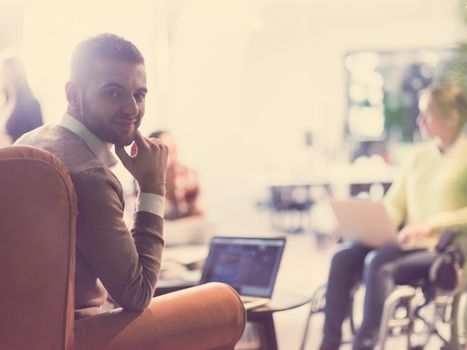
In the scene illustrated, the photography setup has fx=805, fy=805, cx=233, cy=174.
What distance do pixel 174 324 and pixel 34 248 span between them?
0.41 m

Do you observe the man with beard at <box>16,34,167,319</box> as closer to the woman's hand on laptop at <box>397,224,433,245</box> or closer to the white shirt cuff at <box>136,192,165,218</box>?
the white shirt cuff at <box>136,192,165,218</box>

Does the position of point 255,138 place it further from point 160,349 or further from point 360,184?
point 160,349

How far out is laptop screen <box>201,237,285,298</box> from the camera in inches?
106

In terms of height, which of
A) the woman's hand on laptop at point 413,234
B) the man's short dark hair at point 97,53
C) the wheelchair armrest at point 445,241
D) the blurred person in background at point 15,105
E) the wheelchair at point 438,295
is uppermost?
the man's short dark hair at point 97,53

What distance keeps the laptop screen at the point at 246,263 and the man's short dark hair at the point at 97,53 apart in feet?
3.18

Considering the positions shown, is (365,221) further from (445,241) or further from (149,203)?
(149,203)

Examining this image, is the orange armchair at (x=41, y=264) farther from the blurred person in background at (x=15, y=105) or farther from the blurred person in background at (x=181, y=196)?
the blurred person in background at (x=15, y=105)

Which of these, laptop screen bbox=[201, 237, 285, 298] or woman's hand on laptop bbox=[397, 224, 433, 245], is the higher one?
laptop screen bbox=[201, 237, 285, 298]

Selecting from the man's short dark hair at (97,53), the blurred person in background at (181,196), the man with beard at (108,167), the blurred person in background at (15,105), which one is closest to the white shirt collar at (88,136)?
the man with beard at (108,167)

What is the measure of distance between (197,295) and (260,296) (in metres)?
0.68

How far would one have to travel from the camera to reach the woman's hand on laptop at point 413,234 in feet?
12.0

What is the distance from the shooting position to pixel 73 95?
2.05 m

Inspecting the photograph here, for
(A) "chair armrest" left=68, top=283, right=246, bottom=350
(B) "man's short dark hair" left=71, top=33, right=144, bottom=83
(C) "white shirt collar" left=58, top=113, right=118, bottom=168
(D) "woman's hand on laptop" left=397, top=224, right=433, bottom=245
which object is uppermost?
(B) "man's short dark hair" left=71, top=33, right=144, bottom=83

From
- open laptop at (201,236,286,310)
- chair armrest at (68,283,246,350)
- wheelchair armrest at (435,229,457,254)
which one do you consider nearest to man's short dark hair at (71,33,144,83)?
chair armrest at (68,283,246,350)
